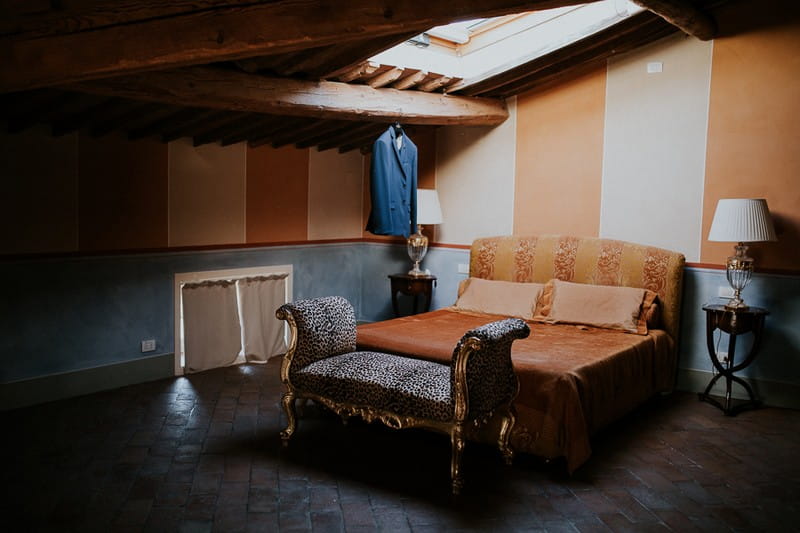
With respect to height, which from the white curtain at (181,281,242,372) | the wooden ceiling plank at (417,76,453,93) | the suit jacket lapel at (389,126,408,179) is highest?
the wooden ceiling plank at (417,76,453,93)

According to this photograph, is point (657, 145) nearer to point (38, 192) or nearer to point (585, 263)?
point (585, 263)

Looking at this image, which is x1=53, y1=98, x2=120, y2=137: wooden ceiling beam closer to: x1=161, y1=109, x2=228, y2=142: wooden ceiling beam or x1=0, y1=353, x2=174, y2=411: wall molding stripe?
x1=161, y1=109, x2=228, y2=142: wooden ceiling beam

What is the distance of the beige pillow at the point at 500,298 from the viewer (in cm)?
546

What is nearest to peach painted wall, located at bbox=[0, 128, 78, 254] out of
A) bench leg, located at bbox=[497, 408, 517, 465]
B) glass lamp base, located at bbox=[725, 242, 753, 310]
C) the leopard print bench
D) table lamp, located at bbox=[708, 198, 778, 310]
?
the leopard print bench

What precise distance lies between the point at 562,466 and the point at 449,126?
3777mm

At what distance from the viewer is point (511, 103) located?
19.9ft

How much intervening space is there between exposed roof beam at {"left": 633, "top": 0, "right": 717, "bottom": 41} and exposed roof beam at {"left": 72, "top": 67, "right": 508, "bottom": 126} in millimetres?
1737

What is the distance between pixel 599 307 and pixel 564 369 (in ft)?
4.93

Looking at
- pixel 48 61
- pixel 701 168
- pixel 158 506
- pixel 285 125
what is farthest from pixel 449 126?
pixel 158 506

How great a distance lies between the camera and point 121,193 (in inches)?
196

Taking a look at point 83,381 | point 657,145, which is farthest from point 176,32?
point 657,145

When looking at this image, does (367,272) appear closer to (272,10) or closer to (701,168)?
(701,168)

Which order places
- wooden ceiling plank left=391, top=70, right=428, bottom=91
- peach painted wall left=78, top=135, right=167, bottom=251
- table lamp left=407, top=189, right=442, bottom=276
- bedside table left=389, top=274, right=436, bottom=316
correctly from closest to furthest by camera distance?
peach painted wall left=78, top=135, right=167, bottom=251, wooden ceiling plank left=391, top=70, right=428, bottom=91, table lamp left=407, top=189, right=442, bottom=276, bedside table left=389, top=274, right=436, bottom=316

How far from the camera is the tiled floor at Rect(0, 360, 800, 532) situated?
9.95 feet
